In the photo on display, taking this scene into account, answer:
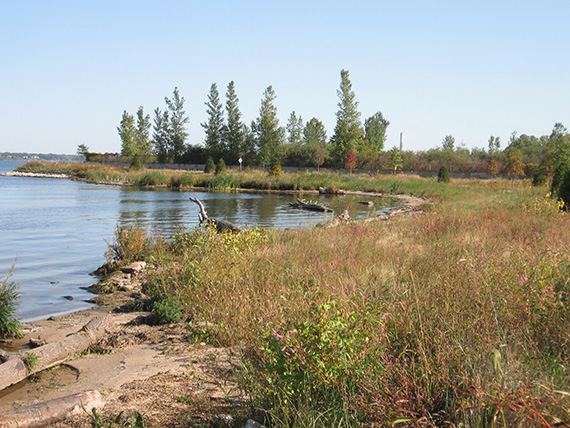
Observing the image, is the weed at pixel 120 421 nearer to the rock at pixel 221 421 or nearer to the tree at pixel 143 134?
the rock at pixel 221 421

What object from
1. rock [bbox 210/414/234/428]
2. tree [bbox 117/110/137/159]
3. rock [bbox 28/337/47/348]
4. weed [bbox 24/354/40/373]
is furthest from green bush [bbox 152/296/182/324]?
tree [bbox 117/110/137/159]

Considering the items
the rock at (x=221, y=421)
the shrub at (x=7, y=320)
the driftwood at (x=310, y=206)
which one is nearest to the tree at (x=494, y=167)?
the driftwood at (x=310, y=206)

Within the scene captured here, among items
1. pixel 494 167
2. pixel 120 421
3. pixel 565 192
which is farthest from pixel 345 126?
pixel 120 421

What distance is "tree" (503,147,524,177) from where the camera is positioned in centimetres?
5125

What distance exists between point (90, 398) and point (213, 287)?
243cm

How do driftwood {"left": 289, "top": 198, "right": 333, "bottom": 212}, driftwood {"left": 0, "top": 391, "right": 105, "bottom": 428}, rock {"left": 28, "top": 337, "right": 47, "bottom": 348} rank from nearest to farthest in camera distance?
1. driftwood {"left": 0, "top": 391, "right": 105, "bottom": 428}
2. rock {"left": 28, "top": 337, "right": 47, "bottom": 348}
3. driftwood {"left": 289, "top": 198, "right": 333, "bottom": 212}

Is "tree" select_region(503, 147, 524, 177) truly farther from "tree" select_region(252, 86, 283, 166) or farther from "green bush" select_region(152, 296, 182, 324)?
"green bush" select_region(152, 296, 182, 324)

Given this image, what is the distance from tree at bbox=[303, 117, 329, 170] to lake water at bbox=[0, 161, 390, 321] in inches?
1425

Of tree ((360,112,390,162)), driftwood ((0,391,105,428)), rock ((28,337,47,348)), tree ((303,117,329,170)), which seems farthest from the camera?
tree ((360,112,390,162))

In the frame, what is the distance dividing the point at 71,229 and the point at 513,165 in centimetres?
4686

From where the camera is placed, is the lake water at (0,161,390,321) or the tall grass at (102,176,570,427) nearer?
the tall grass at (102,176,570,427)

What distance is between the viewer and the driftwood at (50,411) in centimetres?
370

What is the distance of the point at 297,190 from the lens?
45312 mm

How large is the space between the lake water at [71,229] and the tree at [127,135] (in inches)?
1954
